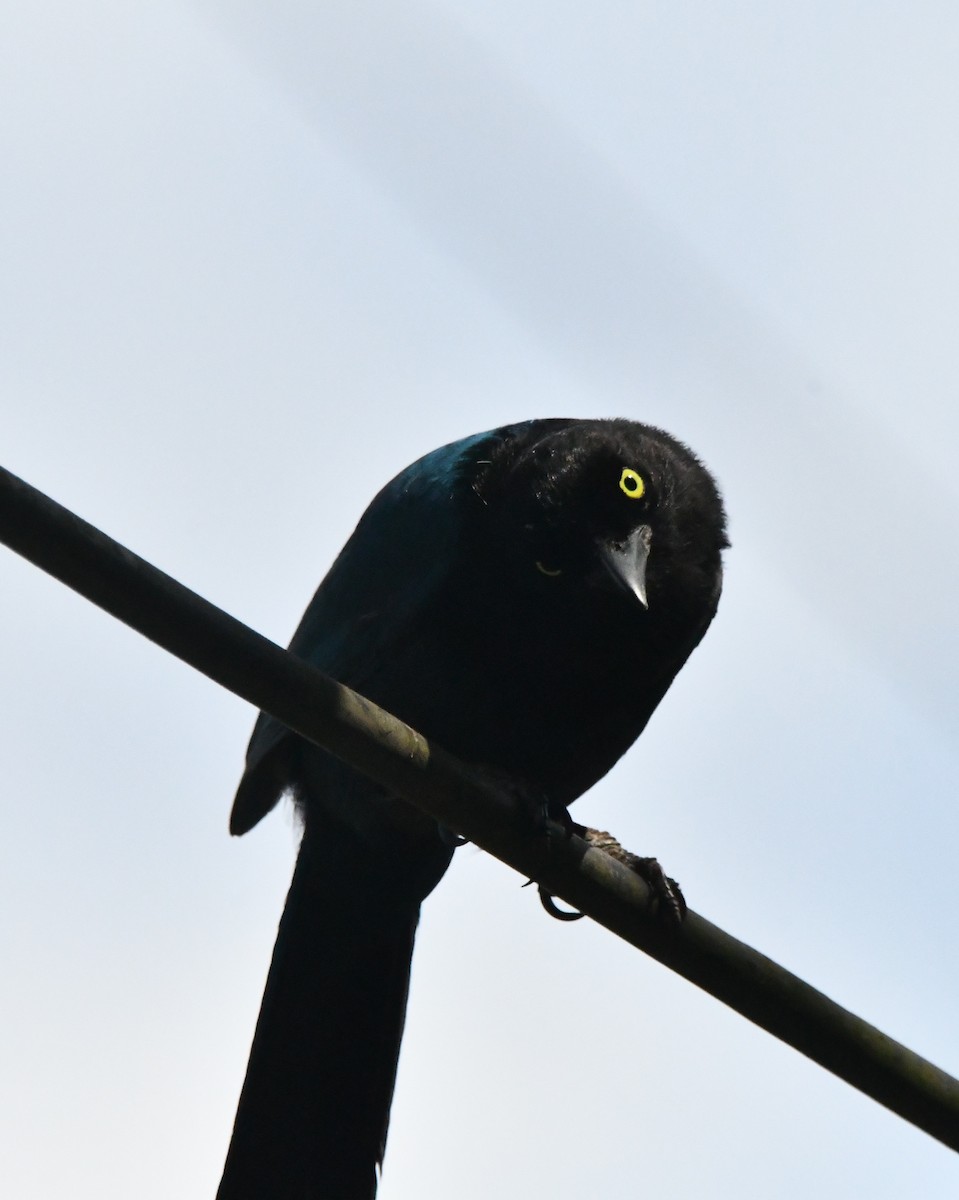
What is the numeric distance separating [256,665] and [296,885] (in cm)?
226

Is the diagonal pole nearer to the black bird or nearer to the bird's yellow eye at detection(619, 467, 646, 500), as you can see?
the black bird

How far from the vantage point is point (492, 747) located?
13.5ft

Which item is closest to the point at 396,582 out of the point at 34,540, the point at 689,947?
the point at 689,947

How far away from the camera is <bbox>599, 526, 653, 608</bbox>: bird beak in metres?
3.85

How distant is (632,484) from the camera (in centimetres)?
418

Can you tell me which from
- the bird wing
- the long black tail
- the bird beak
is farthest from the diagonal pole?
the long black tail

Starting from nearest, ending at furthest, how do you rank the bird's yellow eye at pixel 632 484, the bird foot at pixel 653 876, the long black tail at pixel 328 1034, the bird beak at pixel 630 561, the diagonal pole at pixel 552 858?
the diagonal pole at pixel 552 858 → the bird foot at pixel 653 876 → the bird beak at pixel 630 561 → the long black tail at pixel 328 1034 → the bird's yellow eye at pixel 632 484

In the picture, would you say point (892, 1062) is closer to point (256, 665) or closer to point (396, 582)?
point (256, 665)

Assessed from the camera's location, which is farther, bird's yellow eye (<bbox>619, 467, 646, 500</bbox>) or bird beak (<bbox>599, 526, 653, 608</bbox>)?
bird's yellow eye (<bbox>619, 467, 646, 500</bbox>)

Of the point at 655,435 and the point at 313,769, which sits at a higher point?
the point at 655,435

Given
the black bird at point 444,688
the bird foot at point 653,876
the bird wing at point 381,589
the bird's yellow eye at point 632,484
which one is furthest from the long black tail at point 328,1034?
the bird's yellow eye at point 632,484

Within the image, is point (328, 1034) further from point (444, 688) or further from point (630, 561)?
point (630, 561)

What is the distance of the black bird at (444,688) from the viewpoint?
4031 millimetres

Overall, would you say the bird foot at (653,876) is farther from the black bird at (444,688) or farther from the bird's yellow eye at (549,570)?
the bird's yellow eye at (549,570)
